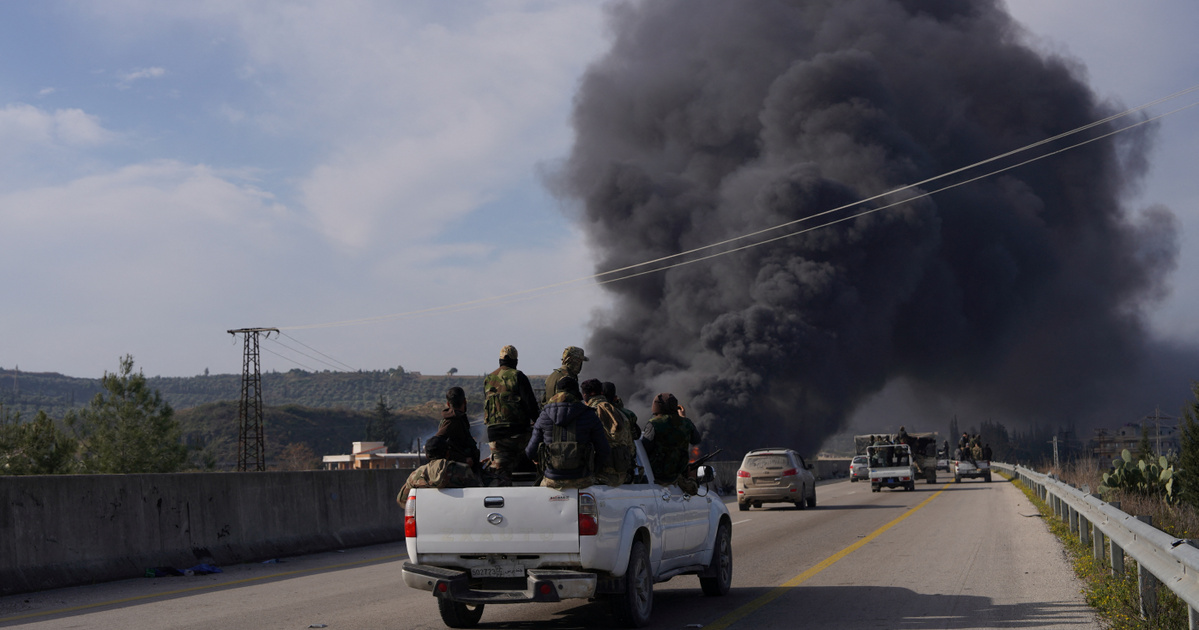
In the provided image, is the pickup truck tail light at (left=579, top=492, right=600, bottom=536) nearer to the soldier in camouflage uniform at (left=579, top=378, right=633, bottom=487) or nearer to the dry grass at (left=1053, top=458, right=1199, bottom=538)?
the soldier in camouflage uniform at (left=579, top=378, right=633, bottom=487)

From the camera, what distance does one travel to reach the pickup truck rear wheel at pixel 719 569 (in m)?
9.33

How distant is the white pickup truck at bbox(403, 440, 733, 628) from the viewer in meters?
7.00

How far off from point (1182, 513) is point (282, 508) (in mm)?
12855

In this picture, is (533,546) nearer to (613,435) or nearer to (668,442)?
(613,435)

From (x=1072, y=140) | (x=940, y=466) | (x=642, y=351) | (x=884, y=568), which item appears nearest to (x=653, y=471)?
(x=884, y=568)

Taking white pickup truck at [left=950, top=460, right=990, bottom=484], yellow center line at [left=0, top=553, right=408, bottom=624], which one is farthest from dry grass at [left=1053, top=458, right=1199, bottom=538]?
white pickup truck at [left=950, top=460, right=990, bottom=484]

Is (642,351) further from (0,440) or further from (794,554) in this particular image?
(794,554)

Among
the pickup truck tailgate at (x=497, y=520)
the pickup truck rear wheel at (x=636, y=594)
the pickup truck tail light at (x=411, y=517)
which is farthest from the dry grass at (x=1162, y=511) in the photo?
the pickup truck tail light at (x=411, y=517)

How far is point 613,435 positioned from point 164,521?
756 centimetres

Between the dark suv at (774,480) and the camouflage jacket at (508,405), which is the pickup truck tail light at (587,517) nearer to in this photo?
the camouflage jacket at (508,405)

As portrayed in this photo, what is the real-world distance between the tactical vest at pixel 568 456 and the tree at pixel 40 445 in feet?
131

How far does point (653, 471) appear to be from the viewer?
8938 millimetres

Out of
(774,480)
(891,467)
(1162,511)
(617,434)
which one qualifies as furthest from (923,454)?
(617,434)

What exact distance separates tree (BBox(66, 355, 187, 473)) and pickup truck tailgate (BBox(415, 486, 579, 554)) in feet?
154
